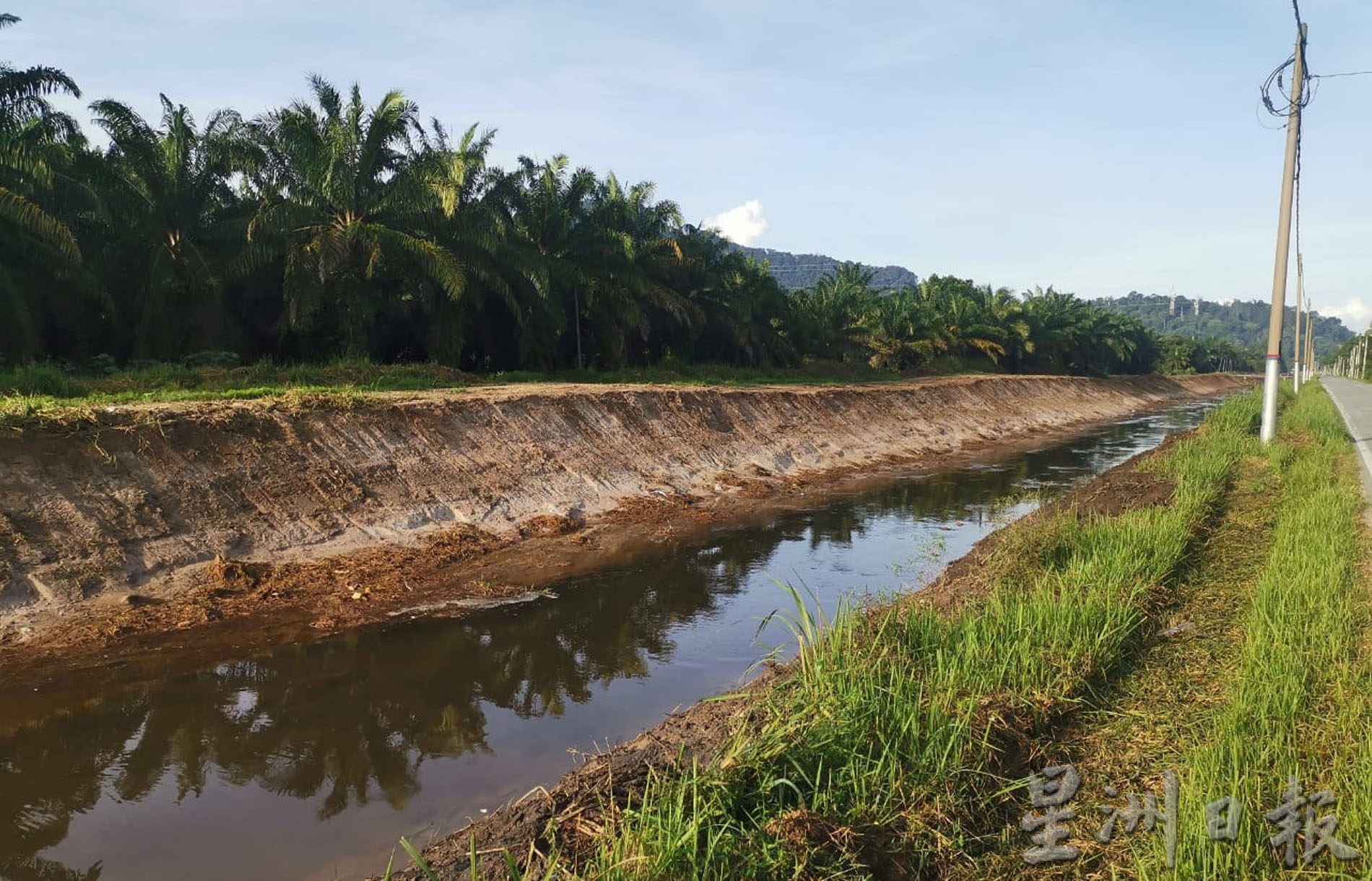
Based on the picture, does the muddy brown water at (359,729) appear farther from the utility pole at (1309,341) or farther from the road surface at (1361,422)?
the utility pole at (1309,341)

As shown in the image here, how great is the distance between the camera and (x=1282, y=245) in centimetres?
1764

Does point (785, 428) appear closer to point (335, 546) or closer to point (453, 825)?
point (335, 546)

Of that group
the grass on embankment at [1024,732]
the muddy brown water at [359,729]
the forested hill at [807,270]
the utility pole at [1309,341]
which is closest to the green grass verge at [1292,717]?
the grass on embankment at [1024,732]

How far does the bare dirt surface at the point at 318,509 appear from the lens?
8.02m

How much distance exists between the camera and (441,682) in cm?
705

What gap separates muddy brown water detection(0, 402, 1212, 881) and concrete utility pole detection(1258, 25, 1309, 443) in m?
11.2

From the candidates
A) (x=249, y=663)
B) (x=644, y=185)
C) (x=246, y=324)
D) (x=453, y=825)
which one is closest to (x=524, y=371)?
(x=246, y=324)

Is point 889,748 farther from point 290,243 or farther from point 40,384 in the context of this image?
point 290,243

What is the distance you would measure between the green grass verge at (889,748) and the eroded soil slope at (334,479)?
618cm

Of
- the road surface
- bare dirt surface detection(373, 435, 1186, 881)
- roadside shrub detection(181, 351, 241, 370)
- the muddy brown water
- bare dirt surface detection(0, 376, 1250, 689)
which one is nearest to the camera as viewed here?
bare dirt surface detection(373, 435, 1186, 881)

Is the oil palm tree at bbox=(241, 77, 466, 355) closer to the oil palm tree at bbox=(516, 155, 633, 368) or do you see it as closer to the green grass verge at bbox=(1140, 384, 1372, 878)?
the oil palm tree at bbox=(516, 155, 633, 368)

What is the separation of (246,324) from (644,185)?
13.5 meters

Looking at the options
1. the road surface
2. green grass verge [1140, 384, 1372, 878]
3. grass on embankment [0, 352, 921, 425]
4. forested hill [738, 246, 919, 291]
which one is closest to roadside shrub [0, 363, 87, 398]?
grass on embankment [0, 352, 921, 425]

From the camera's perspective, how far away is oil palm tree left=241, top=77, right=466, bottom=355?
18.0 meters
